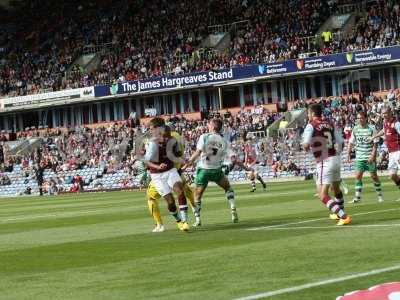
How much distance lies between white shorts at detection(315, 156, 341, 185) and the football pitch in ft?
2.71

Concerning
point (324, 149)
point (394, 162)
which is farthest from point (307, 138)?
point (394, 162)

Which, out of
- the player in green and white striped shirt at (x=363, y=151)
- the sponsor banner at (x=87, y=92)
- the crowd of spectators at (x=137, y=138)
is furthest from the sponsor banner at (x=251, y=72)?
the player in green and white striped shirt at (x=363, y=151)

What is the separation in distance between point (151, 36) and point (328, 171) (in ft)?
183

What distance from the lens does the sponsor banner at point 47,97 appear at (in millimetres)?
71000

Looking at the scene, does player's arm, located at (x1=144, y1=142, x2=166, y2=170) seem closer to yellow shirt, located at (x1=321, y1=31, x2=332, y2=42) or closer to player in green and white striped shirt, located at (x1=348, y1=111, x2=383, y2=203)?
player in green and white striped shirt, located at (x1=348, y1=111, x2=383, y2=203)

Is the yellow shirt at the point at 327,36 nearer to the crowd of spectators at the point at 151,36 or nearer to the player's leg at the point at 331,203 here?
the crowd of spectators at the point at 151,36

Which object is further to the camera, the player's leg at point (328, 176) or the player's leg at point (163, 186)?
the player's leg at point (163, 186)

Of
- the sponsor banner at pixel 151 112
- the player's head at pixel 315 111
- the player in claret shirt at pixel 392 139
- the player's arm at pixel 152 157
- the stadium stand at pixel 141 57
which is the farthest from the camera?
the sponsor banner at pixel 151 112

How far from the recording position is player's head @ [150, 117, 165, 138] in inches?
697

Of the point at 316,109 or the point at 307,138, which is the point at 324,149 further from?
the point at 316,109

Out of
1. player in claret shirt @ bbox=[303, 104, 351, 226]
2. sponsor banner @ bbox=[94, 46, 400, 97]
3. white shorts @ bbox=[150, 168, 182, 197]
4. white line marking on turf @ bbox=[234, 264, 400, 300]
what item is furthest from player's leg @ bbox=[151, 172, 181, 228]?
sponsor banner @ bbox=[94, 46, 400, 97]

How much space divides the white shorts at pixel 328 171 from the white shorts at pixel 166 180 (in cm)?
279

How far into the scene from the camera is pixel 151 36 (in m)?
71.7

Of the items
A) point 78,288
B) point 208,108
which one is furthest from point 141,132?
point 78,288
